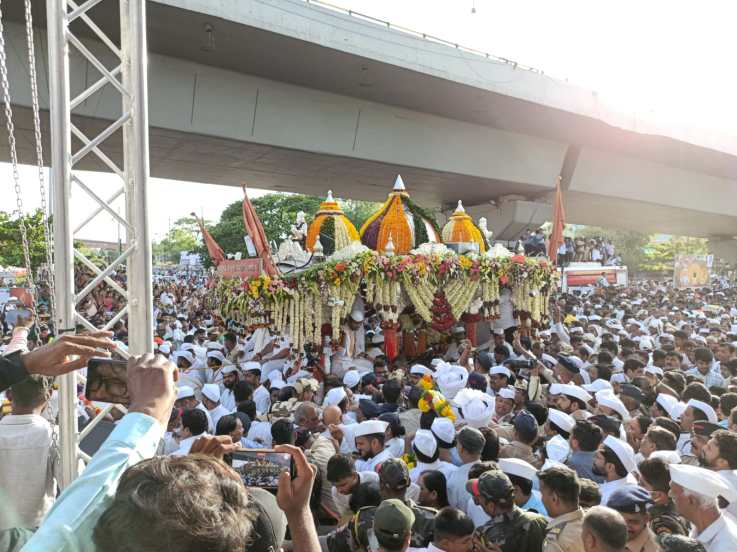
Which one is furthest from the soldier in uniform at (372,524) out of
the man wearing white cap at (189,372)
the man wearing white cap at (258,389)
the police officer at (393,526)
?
the man wearing white cap at (189,372)

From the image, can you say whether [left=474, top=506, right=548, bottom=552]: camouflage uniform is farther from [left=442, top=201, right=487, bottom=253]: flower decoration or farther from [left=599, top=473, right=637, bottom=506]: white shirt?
[left=442, top=201, right=487, bottom=253]: flower decoration

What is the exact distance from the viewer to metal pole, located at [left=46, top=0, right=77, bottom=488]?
11.4 feet

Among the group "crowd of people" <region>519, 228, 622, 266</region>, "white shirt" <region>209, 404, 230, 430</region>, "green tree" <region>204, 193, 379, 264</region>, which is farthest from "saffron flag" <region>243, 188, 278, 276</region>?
"green tree" <region>204, 193, 379, 264</region>

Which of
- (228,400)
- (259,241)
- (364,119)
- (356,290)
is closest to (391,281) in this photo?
(356,290)

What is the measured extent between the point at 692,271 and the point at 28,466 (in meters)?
23.3

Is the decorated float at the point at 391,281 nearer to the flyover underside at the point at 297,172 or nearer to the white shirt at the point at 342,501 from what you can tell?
the flyover underside at the point at 297,172

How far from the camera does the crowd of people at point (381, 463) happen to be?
1.40 m

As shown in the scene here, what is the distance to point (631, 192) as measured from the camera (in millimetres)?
23875

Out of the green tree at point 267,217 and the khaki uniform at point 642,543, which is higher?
the khaki uniform at point 642,543

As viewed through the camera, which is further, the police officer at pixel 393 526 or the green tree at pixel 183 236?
the green tree at pixel 183 236

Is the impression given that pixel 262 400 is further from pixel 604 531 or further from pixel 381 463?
pixel 604 531

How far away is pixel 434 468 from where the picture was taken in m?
4.75

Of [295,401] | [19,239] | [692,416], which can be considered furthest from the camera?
[19,239]

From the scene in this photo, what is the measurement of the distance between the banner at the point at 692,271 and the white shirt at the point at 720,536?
2086 centimetres
